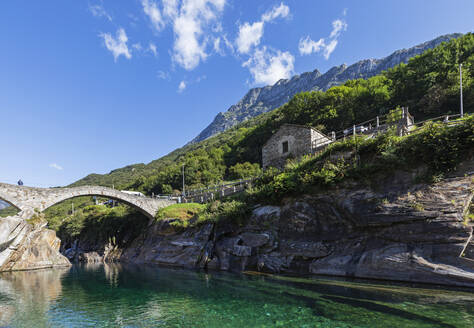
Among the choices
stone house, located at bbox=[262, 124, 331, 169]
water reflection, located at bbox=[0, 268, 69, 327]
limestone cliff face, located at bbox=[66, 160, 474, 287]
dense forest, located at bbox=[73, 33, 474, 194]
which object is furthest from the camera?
dense forest, located at bbox=[73, 33, 474, 194]

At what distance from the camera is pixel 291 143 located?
2767 cm

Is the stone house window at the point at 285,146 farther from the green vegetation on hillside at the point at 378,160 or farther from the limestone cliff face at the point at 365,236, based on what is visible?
the limestone cliff face at the point at 365,236

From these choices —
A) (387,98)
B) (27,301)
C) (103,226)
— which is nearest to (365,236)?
(27,301)

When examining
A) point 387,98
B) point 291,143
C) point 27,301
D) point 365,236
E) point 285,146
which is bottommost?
point 27,301

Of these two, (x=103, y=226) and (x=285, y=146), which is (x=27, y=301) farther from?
(x=103, y=226)

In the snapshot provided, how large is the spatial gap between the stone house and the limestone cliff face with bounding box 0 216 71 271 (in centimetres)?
2664

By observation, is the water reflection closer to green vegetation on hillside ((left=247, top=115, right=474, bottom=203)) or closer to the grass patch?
the grass patch

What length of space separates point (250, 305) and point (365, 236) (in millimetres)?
8105

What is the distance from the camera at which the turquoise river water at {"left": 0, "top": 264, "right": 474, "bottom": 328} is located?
Answer: 7680mm

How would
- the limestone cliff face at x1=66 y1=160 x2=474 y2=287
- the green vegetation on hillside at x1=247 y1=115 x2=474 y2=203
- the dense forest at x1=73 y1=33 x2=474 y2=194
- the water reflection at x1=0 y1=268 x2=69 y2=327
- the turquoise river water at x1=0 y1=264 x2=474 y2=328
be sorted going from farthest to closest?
the dense forest at x1=73 y1=33 x2=474 y2=194
the green vegetation on hillside at x1=247 y1=115 x2=474 y2=203
the limestone cliff face at x1=66 y1=160 x2=474 y2=287
the water reflection at x1=0 y1=268 x2=69 y2=327
the turquoise river water at x1=0 y1=264 x2=474 y2=328

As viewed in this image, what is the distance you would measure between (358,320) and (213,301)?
232 inches

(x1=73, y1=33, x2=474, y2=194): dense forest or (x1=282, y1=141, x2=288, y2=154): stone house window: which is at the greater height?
(x1=73, y1=33, x2=474, y2=194): dense forest

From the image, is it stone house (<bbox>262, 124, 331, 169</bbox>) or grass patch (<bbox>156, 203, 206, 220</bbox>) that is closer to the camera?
stone house (<bbox>262, 124, 331, 169</bbox>)

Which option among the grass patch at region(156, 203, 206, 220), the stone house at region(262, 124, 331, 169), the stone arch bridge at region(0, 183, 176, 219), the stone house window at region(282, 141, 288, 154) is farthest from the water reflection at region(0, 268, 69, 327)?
the stone house window at region(282, 141, 288, 154)
